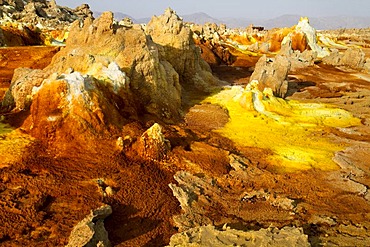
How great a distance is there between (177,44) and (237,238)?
1172cm

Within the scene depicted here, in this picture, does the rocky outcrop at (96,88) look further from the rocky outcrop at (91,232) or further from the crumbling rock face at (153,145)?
the rocky outcrop at (91,232)

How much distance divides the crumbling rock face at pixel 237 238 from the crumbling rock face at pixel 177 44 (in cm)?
1093

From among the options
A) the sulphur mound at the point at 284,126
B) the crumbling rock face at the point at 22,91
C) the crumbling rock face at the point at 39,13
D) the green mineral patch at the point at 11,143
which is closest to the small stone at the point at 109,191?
the green mineral patch at the point at 11,143

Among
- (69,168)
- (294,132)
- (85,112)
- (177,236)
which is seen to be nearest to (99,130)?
(85,112)

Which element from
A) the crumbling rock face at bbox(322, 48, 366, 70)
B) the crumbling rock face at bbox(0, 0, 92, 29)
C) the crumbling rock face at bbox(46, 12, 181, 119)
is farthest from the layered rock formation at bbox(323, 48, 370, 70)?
the crumbling rock face at bbox(0, 0, 92, 29)

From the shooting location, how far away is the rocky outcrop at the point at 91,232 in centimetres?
477

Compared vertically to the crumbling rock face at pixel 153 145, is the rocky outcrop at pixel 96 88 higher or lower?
higher

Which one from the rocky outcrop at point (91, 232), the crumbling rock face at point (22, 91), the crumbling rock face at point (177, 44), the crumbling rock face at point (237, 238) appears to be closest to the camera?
the crumbling rock face at point (237, 238)

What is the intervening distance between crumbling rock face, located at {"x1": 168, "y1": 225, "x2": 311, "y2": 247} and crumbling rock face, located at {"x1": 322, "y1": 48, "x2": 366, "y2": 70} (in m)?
23.5

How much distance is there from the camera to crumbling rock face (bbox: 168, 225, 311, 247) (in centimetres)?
439

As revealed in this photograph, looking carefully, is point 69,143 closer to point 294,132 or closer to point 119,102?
point 119,102

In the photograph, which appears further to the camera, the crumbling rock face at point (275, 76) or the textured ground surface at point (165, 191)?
the crumbling rock face at point (275, 76)

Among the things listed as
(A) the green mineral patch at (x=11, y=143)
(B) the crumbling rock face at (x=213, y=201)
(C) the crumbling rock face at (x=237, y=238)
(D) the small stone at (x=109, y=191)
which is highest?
(A) the green mineral patch at (x=11, y=143)

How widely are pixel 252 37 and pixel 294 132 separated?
3148 centimetres
